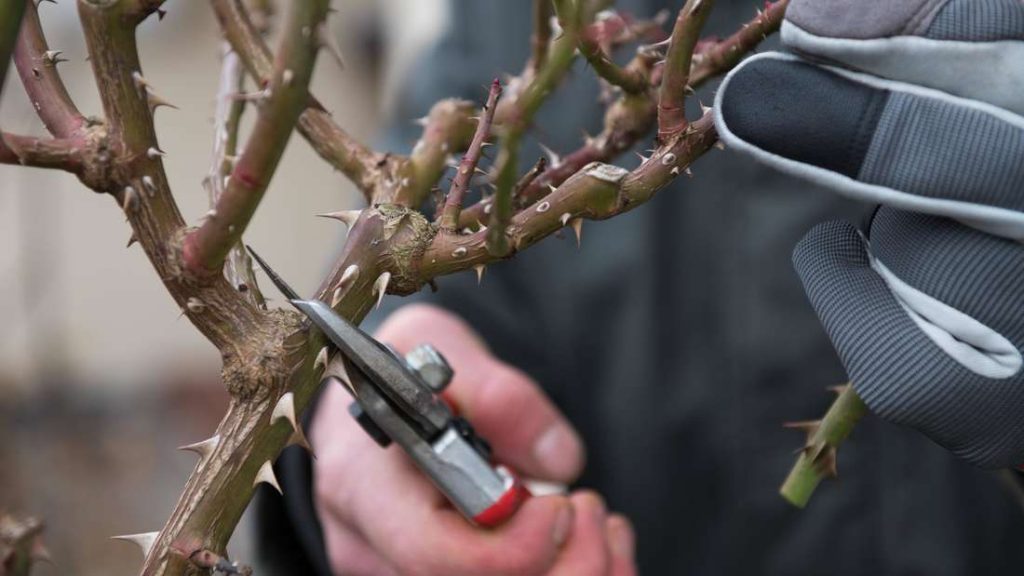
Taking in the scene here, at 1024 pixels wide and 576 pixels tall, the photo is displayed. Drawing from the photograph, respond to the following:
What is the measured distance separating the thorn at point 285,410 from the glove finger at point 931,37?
0.31 meters

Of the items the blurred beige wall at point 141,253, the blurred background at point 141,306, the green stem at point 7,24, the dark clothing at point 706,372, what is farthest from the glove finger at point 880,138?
the blurred beige wall at point 141,253

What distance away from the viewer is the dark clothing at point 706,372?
1283 mm

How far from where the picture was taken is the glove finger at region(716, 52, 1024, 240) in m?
0.49

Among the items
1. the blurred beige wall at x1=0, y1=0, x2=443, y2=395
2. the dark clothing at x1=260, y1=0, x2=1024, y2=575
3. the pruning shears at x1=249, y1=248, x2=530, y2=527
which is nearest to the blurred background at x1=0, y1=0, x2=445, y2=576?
the blurred beige wall at x1=0, y1=0, x2=443, y2=395

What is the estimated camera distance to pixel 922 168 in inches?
19.6

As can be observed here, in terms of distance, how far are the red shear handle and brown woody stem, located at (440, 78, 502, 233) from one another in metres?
0.23

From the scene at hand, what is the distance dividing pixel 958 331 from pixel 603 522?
1.17ft

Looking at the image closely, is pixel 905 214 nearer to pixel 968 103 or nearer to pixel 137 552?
pixel 968 103

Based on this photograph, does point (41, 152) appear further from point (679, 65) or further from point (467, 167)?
point (679, 65)

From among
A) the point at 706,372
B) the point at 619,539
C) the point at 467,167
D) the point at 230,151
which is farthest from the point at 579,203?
the point at 706,372

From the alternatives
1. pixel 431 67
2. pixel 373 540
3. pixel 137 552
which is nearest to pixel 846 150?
pixel 373 540

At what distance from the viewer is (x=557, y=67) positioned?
42 centimetres

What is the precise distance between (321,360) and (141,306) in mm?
2855

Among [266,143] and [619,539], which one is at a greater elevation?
[266,143]
